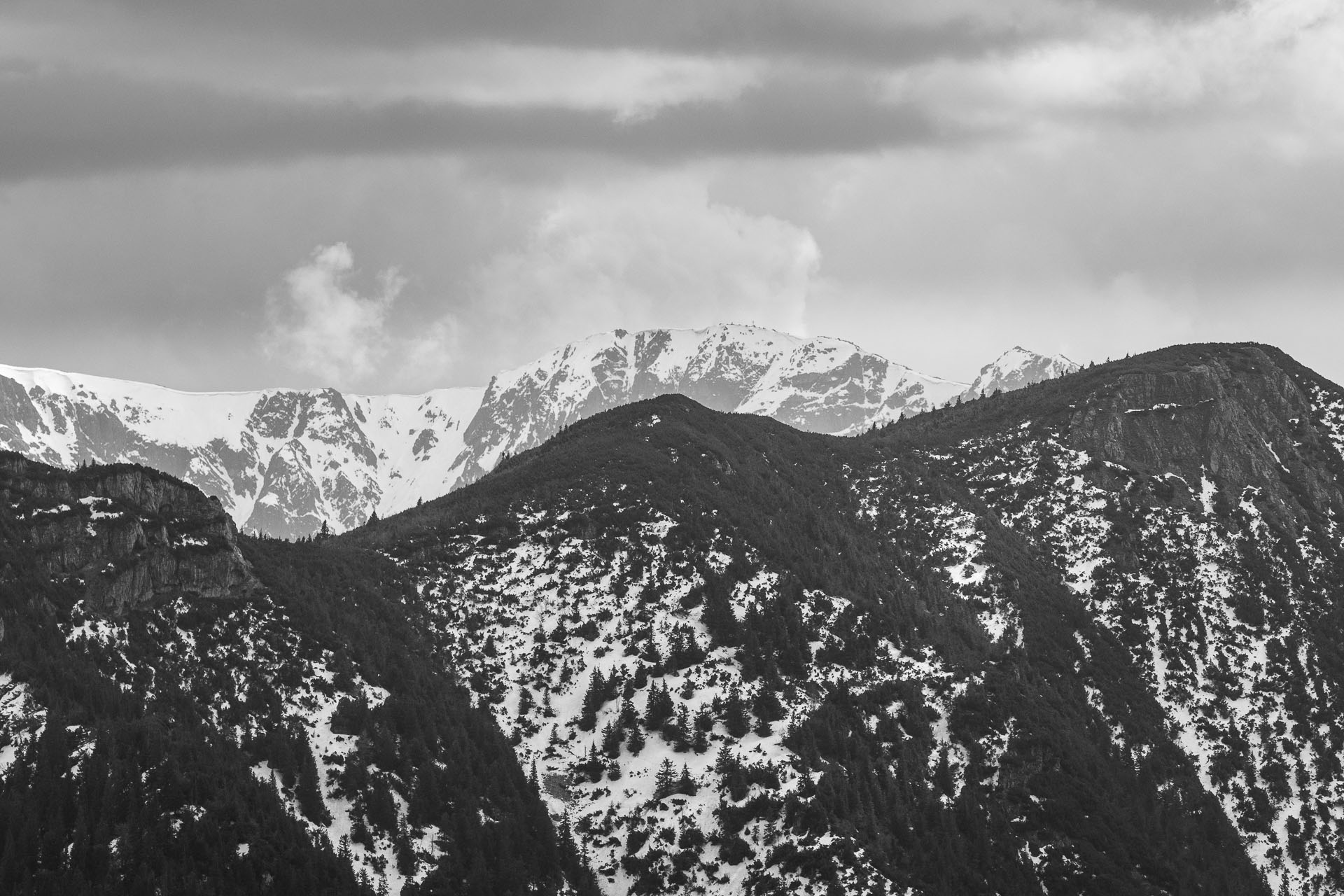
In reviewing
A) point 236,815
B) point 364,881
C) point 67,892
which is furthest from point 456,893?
point 67,892

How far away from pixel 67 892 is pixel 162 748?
22226mm

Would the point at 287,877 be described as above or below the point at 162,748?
below

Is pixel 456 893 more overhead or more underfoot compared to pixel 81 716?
more underfoot

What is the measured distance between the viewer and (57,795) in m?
186

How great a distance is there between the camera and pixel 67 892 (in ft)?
579

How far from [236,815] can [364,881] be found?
15.5m

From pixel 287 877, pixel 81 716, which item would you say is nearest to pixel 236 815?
pixel 287 877

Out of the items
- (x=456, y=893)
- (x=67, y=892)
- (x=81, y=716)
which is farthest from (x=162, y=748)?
(x=456, y=893)

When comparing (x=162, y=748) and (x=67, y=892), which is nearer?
(x=67, y=892)

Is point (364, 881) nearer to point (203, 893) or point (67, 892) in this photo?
point (203, 893)

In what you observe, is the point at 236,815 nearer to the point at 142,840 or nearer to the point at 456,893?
the point at 142,840

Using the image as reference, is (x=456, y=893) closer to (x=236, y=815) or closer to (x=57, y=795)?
(x=236, y=815)

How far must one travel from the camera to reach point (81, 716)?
647 feet

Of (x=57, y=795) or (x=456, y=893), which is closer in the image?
(x=57, y=795)
